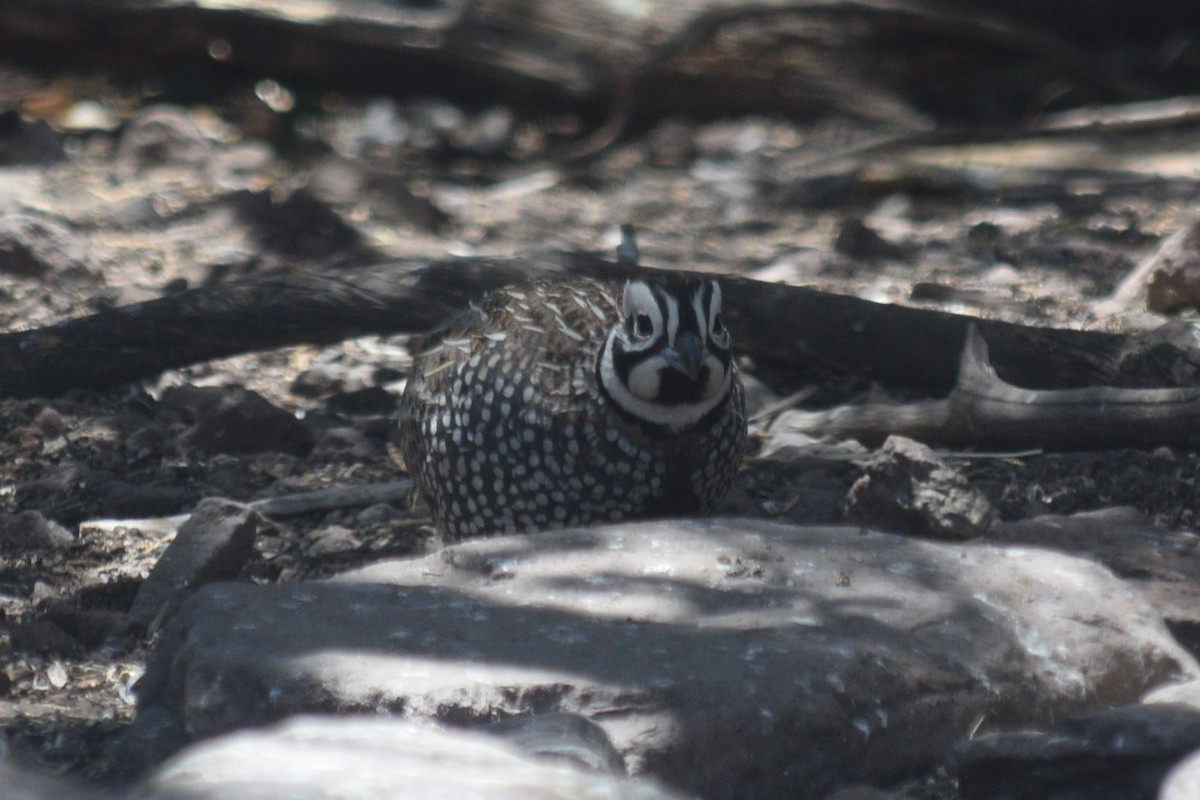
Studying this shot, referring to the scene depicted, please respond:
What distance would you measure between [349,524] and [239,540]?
2.52 feet

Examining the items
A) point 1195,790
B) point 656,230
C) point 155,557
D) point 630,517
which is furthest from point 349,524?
point 656,230

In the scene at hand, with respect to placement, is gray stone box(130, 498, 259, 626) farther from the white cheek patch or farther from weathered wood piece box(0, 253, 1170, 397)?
weathered wood piece box(0, 253, 1170, 397)

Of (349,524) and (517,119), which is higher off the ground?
(517,119)

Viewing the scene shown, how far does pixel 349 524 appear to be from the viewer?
187 inches

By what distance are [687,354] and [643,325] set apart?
6.1 inches

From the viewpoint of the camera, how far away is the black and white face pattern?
3.79 meters

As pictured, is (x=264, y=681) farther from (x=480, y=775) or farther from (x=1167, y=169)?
(x=1167, y=169)

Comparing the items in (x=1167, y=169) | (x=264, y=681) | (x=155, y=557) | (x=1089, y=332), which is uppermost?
(x=1167, y=169)

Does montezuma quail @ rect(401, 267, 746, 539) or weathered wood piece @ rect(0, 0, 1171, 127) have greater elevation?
weathered wood piece @ rect(0, 0, 1171, 127)

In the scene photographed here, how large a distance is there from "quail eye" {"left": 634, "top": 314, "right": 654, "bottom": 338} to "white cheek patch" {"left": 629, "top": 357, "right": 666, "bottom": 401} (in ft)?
0.23

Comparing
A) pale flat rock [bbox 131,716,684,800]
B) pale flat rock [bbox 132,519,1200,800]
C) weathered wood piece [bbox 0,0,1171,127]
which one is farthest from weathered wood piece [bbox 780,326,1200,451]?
weathered wood piece [bbox 0,0,1171,127]

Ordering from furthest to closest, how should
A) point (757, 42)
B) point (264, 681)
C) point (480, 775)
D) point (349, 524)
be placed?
point (757, 42), point (349, 524), point (264, 681), point (480, 775)

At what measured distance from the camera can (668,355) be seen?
3.80 metres

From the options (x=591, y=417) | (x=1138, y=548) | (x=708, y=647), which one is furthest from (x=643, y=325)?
(x=1138, y=548)
